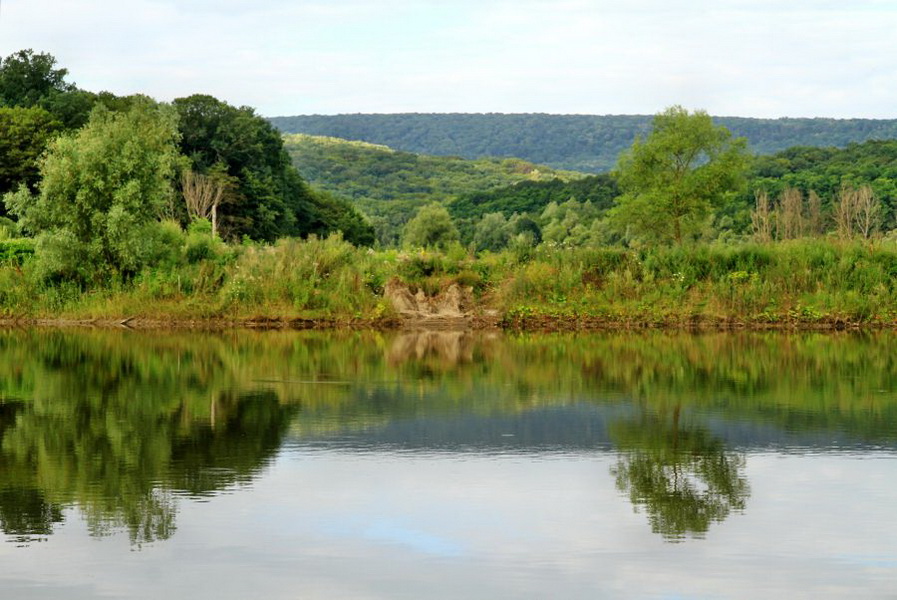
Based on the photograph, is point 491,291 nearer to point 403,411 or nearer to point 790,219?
point 403,411

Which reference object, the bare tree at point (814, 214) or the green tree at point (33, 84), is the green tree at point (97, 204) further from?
the bare tree at point (814, 214)

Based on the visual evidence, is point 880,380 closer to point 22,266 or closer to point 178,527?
point 178,527

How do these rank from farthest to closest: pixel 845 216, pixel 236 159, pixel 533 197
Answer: pixel 533 197 < pixel 236 159 < pixel 845 216

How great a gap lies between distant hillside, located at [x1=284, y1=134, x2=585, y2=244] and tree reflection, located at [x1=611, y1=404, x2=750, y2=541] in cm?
11117

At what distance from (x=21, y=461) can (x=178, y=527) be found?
4.10 m

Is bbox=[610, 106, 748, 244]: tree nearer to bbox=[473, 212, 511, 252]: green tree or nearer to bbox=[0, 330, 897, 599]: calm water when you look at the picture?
bbox=[0, 330, 897, 599]: calm water

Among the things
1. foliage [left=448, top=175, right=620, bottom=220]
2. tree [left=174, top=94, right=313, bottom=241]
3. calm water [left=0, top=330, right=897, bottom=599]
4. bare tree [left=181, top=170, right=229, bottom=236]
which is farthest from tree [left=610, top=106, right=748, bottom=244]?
foliage [left=448, top=175, right=620, bottom=220]

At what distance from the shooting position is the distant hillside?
144 meters

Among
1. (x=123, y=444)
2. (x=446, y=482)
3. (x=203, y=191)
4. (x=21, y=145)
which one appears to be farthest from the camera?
(x=203, y=191)

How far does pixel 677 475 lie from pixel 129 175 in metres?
29.3

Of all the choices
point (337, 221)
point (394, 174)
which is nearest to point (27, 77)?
point (337, 221)

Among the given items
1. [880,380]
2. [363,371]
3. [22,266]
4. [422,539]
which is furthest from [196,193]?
[422,539]

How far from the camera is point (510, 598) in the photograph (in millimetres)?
9312

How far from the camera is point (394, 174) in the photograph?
162 metres
